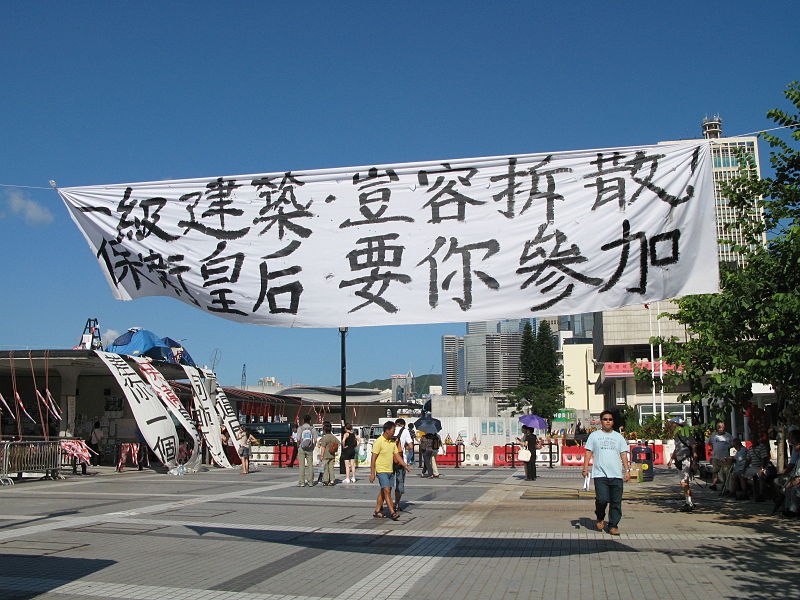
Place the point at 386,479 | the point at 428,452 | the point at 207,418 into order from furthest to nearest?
the point at 207,418 < the point at 428,452 < the point at 386,479

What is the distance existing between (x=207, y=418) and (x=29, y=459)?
7.04 meters

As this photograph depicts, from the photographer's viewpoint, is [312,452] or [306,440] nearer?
[306,440]

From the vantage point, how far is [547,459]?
32.8 metres

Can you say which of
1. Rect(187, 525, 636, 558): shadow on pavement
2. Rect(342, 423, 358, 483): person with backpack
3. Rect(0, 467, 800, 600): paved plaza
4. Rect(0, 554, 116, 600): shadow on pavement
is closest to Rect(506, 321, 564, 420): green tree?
Rect(342, 423, 358, 483): person with backpack

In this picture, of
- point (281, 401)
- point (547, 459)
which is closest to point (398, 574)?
point (547, 459)

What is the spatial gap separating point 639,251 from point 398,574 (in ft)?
16.3

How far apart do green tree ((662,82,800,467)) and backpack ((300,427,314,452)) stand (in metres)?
10.0

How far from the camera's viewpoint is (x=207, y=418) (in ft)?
93.6

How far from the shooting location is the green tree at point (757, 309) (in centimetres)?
1127

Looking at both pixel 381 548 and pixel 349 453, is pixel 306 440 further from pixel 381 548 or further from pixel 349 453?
pixel 381 548

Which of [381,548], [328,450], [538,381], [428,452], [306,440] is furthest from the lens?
[538,381]

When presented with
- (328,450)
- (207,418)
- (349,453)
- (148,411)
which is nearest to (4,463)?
(148,411)

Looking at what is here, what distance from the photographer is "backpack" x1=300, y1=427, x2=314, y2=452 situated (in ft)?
67.9

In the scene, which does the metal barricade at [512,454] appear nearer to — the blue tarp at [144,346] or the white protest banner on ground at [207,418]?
the white protest banner on ground at [207,418]
